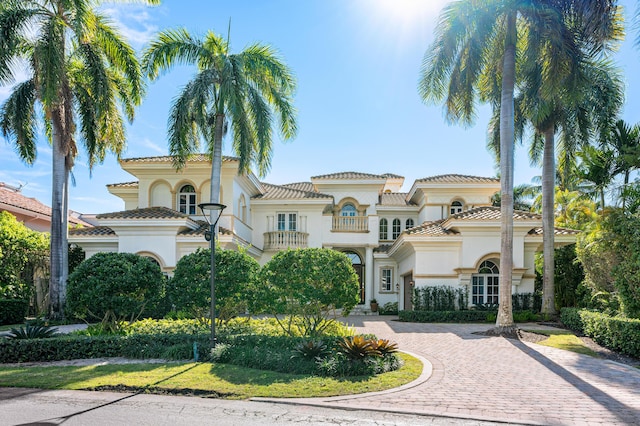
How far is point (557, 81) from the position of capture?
46.9 feet

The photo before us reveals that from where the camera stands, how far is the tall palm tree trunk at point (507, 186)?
48.8 ft

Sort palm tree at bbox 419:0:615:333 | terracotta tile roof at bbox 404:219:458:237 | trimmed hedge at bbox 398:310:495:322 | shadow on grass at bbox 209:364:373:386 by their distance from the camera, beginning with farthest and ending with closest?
terracotta tile roof at bbox 404:219:458:237 < trimmed hedge at bbox 398:310:495:322 < palm tree at bbox 419:0:615:333 < shadow on grass at bbox 209:364:373:386

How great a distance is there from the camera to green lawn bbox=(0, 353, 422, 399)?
790 cm

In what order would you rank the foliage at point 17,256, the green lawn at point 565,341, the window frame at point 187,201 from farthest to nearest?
the window frame at point 187,201 → the foliage at point 17,256 → the green lawn at point 565,341

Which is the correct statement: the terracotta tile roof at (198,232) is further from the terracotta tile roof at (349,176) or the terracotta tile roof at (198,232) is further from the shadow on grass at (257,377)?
the shadow on grass at (257,377)

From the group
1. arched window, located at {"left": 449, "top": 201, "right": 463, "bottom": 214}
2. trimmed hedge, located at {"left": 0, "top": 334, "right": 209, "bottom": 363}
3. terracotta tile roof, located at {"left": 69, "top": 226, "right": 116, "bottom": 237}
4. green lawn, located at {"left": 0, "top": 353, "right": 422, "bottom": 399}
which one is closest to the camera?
green lawn, located at {"left": 0, "top": 353, "right": 422, "bottom": 399}

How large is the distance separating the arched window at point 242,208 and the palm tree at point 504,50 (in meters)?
11.9

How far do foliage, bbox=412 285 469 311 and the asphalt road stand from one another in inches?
552

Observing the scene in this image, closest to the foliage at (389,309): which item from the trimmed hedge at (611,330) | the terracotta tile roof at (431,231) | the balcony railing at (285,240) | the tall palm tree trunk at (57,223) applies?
the balcony railing at (285,240)

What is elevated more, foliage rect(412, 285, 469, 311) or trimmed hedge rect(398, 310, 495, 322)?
foliage rect(412, 285, 469, 311)

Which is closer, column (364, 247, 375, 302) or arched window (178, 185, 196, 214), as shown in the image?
arched window (178, 185, 196, 214)

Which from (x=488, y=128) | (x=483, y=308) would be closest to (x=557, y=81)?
(x=488, y=128)

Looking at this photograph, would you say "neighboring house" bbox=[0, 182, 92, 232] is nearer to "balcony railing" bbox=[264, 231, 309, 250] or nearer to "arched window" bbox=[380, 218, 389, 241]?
"balcony railing" bbox=[264, 231, 309, 250]

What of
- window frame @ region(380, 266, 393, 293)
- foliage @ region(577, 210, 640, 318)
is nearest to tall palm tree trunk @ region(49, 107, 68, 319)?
window frame @ region(380, 266, 393, 293)
